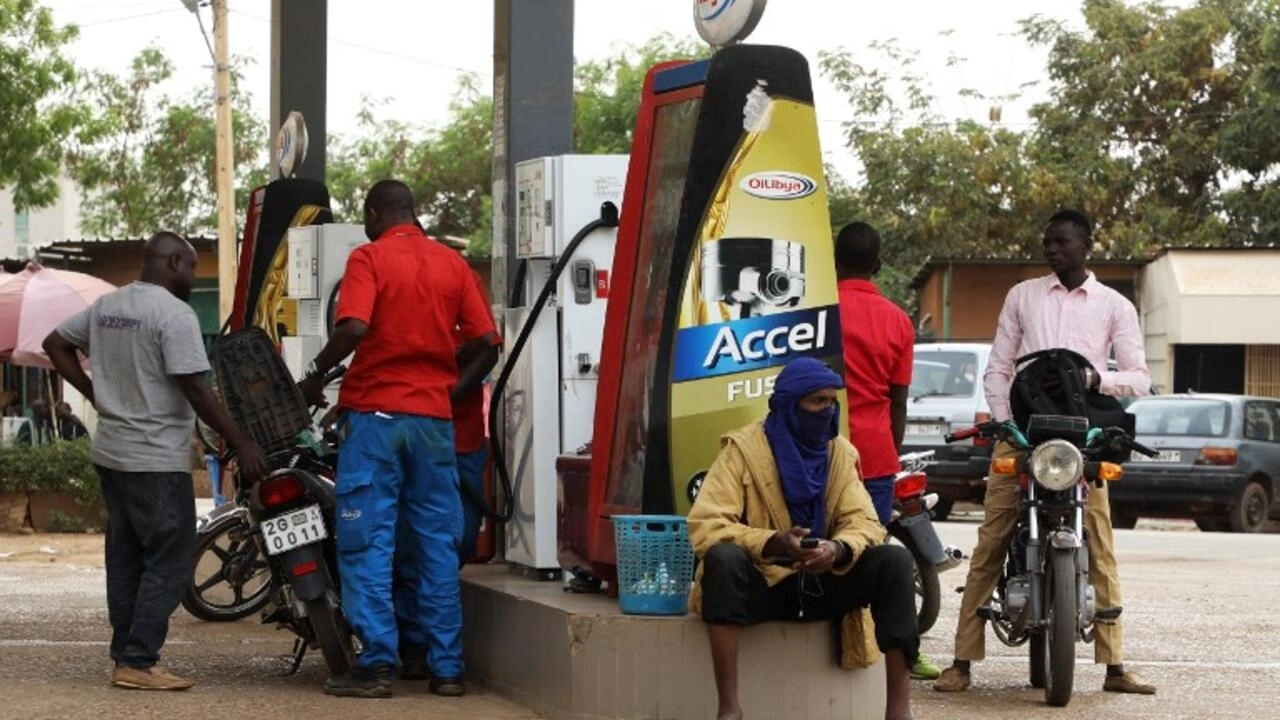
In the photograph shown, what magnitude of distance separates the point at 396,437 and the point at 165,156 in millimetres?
45719

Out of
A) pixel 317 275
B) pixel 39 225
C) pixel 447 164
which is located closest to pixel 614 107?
pixel 447 164

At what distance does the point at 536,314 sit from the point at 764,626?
219cm

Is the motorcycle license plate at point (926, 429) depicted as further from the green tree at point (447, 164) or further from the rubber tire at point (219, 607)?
the green tree at point (447, 164)

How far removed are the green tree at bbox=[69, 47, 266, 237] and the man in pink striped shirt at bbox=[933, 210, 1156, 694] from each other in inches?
1703

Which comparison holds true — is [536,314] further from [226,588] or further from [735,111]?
[226,588]

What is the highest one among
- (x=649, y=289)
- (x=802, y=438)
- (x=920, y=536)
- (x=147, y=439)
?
(x=649, y=289)

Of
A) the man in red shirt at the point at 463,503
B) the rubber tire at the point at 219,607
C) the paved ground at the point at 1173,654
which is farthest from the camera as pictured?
the rubber tire at the point at 219,607

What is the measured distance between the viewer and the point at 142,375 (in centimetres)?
890

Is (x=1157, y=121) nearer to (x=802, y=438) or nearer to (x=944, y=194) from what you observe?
(x=944, y=194)

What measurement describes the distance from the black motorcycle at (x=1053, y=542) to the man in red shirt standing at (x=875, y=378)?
1.29 feet

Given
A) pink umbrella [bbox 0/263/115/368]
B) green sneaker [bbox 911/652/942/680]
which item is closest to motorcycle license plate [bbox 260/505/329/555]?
green sneaker [bbox 911/652/942/680]

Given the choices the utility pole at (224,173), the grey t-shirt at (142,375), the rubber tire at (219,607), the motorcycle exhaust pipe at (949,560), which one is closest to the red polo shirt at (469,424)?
the grey t-shirt at (142,375)

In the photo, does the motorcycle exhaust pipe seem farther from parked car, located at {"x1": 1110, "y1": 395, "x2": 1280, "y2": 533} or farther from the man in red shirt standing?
parked car, located at {"x1": 1110, "y1": 395, "x2": 1280, "y2": 533}

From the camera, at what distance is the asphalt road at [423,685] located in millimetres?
8609
